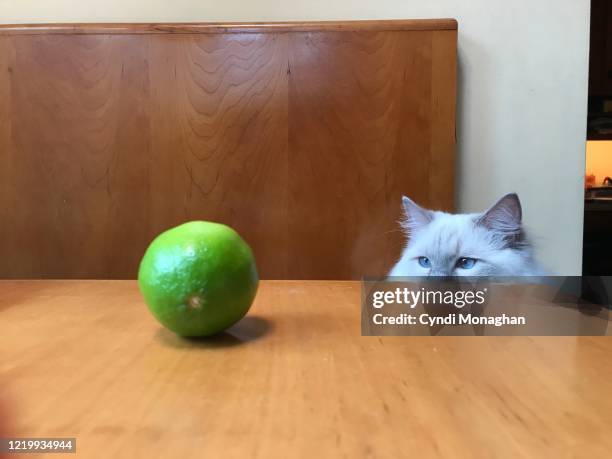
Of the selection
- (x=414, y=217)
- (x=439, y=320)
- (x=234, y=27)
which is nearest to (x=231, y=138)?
(x=234, y=27)

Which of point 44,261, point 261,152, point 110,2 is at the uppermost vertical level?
point 110,2

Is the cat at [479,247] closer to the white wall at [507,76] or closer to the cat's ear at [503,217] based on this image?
the cat's ear at [503,217]

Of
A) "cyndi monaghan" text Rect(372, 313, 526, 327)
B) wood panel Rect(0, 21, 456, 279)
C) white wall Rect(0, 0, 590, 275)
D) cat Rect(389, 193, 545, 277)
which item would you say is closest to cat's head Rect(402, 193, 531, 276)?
cat Rect(389, 193, 545, 277)

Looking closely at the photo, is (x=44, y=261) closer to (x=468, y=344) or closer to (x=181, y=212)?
(x=181, y=212)

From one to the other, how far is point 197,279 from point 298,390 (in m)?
0.13

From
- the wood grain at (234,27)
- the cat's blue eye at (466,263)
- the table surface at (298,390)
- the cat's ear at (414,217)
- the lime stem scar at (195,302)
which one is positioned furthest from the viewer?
the wood grain at (234,27)

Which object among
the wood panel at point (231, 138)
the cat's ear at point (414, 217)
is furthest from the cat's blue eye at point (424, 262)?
→ the wood panel at point (231, 138)

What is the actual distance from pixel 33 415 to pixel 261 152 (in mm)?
883

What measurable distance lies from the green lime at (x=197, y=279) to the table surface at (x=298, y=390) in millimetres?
28

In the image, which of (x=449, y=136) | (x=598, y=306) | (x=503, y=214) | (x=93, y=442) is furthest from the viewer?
(x=449, y=136)

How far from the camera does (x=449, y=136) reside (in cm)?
111

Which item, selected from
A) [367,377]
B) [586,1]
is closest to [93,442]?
[367,377]

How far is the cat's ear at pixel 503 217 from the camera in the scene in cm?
74

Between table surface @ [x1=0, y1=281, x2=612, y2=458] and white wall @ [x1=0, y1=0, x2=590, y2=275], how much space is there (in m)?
0.80
